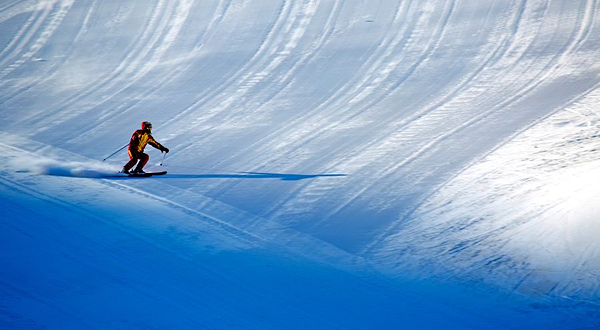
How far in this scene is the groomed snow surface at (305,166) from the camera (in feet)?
20.5

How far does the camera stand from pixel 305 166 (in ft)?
31.6

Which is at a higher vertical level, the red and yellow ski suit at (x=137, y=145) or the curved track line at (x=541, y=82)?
the curved track line at (x=541, y=82)

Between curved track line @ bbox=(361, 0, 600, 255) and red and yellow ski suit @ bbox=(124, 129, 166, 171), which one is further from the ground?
curved track line @ bbox=(361, 0, 600, 255)

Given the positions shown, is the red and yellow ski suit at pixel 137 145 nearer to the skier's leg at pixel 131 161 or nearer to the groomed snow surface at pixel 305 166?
the skier's leg at pixel 131 161

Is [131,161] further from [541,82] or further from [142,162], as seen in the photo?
[541,82]

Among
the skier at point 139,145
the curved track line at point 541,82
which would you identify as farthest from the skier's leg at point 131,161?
the curved track line at point 541,82

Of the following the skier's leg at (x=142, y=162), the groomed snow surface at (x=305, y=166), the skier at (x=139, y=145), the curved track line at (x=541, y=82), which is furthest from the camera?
the skier's leg at (x=142, y=162)

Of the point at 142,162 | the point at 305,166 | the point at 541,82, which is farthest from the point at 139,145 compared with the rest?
the point at 541,82

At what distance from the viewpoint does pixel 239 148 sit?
10492 mm

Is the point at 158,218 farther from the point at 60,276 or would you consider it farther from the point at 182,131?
the point at 182,131

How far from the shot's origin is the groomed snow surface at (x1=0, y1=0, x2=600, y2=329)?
20.5ft

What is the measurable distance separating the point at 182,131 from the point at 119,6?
731 centimetres

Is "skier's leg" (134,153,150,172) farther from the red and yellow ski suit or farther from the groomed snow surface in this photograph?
the groomed snow surface

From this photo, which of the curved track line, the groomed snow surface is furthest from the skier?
the curved track line
